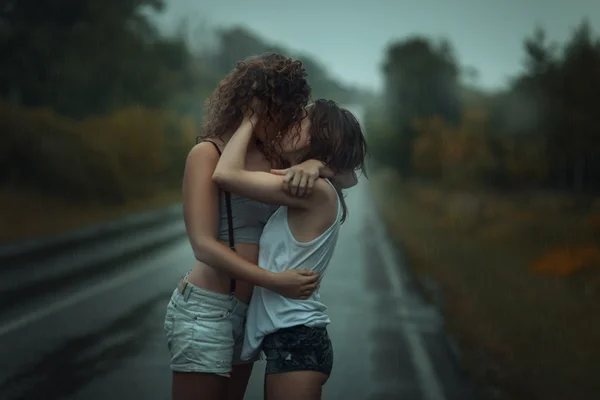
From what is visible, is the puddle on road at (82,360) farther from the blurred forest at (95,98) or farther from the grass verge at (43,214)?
the blurred forest at (95,98)

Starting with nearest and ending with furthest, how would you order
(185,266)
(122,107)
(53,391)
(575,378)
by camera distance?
(53,391), (575,378), (185,266), (122,107)

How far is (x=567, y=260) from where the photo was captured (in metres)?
13.9

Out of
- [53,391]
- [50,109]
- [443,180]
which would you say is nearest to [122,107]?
[50,109]

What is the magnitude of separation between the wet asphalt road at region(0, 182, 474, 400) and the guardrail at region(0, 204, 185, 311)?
0.42m

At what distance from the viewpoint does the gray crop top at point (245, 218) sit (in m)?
2.81

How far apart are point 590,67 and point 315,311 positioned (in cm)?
1508

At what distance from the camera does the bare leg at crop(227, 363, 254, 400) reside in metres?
3.00

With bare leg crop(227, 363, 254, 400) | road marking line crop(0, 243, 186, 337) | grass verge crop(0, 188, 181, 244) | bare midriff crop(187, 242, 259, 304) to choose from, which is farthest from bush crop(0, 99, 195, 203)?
bare midriff crop(187, 242, 259, 304)

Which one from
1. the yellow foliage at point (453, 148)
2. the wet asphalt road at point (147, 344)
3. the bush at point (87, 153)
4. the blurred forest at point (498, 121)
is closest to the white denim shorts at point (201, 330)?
the wet asphalt road at point (147, 344)

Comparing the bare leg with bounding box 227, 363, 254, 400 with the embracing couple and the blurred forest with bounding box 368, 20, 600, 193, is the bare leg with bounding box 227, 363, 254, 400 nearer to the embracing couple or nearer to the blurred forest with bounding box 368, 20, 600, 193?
the embracing couple

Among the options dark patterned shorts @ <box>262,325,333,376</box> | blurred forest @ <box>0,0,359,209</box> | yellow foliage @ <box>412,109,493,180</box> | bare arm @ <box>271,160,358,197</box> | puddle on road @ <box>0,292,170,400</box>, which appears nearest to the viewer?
bare arm @ <box>271,160,358,197</box>

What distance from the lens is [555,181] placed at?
19.1 metres

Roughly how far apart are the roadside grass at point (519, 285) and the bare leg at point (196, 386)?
365cm

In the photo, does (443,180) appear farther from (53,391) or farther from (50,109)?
(53,391)
